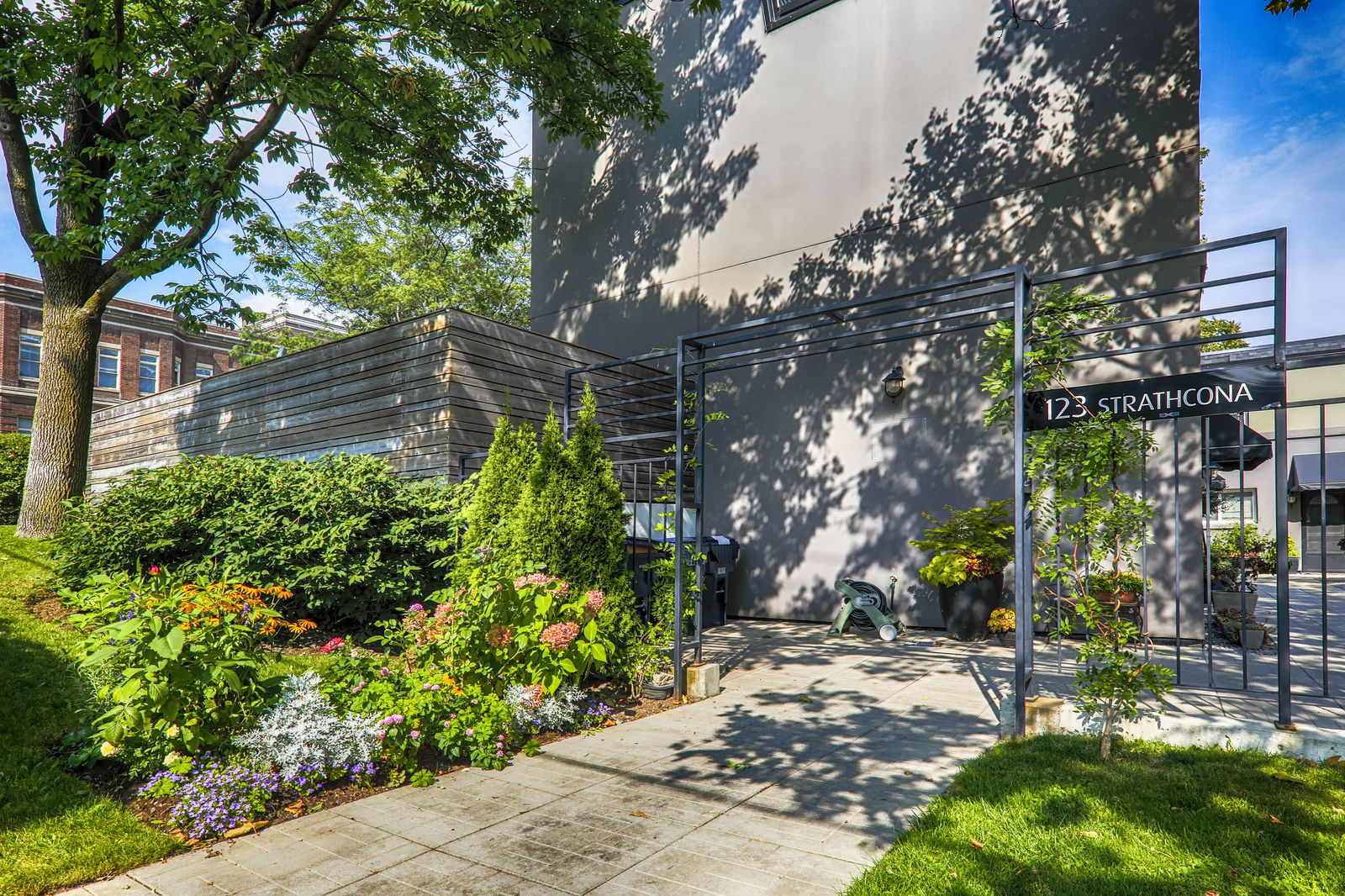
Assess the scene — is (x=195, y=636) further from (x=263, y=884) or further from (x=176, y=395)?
(x=176, y=395)

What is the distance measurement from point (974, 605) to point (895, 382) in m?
2.81

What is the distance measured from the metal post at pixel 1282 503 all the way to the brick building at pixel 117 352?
28819mm

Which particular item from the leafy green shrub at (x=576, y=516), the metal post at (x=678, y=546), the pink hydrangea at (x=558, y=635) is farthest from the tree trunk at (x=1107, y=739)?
the leafy green shrub at (x=576, y=516)

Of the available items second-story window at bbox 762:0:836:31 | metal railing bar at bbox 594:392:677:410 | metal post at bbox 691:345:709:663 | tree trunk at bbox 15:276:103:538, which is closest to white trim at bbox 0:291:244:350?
tree trunk at bbox 15:276:103:538

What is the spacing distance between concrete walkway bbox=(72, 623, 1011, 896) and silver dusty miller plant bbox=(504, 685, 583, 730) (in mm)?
196

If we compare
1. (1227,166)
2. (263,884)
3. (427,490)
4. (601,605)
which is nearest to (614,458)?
(427,490)

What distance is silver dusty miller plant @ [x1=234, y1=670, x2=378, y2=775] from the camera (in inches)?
134

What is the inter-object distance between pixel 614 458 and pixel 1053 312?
238 inches

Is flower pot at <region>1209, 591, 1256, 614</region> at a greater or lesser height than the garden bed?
greater

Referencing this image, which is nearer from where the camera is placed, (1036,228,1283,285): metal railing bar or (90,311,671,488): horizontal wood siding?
(1036,228,1283,285): metal railing bar

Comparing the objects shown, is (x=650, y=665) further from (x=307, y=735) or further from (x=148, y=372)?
(x=148, y=372)

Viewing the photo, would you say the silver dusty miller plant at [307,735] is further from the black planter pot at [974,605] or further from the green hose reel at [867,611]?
the black planter pot at [974,605]

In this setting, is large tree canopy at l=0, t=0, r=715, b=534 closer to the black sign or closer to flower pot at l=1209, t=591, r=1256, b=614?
the black sign

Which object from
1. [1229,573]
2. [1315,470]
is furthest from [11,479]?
[1315,470]
